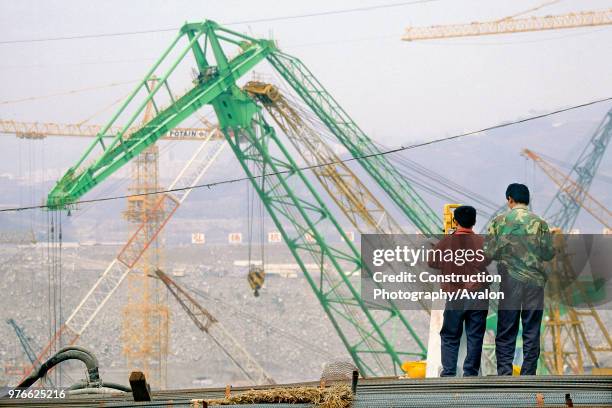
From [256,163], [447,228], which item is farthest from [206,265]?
[447,228]

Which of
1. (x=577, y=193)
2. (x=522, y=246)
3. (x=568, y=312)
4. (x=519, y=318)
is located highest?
(x=577, y=193)

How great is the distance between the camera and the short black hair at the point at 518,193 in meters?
4.30

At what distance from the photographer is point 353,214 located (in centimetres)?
1812

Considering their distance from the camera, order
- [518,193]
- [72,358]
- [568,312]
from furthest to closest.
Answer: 1. [568,312]
2. [518,193]
3. [72,358]

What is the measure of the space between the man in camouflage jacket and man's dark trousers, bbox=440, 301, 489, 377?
0.32 feet

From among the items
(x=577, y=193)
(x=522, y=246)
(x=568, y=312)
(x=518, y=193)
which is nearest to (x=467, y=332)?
(x=522, y=246)

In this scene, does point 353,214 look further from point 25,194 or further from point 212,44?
point 25,194

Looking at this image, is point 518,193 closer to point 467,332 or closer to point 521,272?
point 521,272

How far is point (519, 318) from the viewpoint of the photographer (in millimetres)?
4203

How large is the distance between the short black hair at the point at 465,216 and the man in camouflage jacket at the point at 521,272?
0.37 ft

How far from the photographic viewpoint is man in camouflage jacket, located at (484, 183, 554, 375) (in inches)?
165

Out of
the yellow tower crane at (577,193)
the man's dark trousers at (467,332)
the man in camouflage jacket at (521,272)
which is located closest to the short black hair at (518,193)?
the man in camouflage jacket at (521,272)

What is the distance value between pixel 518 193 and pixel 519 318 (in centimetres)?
60

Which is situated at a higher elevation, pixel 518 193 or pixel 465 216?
pixel 518 193
